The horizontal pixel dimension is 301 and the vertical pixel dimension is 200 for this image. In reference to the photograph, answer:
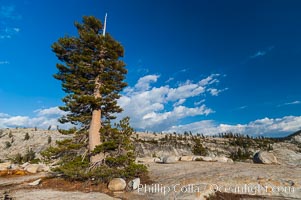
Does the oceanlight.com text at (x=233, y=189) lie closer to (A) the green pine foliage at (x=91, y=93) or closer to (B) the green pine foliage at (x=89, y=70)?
(A) the green pine foliage at (x=91, y=93)

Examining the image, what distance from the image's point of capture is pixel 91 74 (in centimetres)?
1562

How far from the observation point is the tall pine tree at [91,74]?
575 inches

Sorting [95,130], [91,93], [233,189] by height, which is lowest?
[233,189]

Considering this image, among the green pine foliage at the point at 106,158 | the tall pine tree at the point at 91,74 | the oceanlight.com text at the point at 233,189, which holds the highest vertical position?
the tall pine tree at the point at 91,74

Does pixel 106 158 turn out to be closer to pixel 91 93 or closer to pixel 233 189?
pixel 91 93

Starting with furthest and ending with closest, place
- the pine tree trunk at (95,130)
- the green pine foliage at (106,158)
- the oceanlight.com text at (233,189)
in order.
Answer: the pine tree trunk at (95,130)
the green pine foliage at (106,158)
the oceanlight.com text at (233,189)

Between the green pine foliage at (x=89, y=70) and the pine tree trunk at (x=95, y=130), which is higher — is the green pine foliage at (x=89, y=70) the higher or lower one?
the higher one

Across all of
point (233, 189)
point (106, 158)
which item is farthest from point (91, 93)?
point (233, 189)

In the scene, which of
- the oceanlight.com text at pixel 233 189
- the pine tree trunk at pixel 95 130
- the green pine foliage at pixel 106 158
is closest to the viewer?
the oceanlight.com text at pixel 233 189

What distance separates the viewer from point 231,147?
218 feet

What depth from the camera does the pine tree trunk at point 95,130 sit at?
1393 centimetres

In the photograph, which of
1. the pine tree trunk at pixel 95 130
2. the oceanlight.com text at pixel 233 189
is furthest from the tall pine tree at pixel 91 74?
the oceanlight.com text at pixel 233 189

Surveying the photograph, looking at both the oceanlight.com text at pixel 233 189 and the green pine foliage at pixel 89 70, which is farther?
the green pine foliage at pixel 89 70

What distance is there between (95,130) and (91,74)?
420 centimetres
